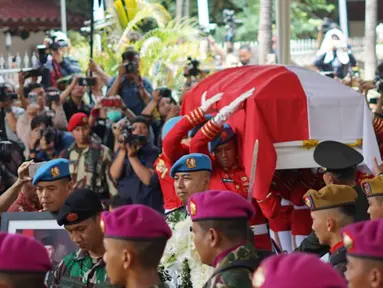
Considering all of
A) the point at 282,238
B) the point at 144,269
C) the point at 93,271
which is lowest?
the point at 282,238

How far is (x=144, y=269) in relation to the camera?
4355 mm

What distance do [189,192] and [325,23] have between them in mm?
16542

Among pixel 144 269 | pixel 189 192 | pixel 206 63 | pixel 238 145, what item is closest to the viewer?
pixel 144 269

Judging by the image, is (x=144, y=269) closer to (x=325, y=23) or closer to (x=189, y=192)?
(x=189, y=192)

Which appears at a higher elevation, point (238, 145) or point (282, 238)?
point (238, 145)

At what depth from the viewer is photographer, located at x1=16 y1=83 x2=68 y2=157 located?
36.8 feet

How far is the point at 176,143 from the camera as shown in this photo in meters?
7.64

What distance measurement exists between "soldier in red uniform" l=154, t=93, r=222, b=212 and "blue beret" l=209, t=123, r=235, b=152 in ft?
0.74

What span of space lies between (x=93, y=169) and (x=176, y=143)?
6.54 feet

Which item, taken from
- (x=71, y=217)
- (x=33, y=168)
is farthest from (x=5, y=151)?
(x=71, y=217)

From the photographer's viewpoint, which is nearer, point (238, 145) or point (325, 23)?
point (238, 145)

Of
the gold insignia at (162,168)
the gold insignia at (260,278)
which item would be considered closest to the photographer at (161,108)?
the gold insignia at (162,168)

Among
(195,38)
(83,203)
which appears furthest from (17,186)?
(195,38)

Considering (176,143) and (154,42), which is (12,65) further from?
(176,143)
